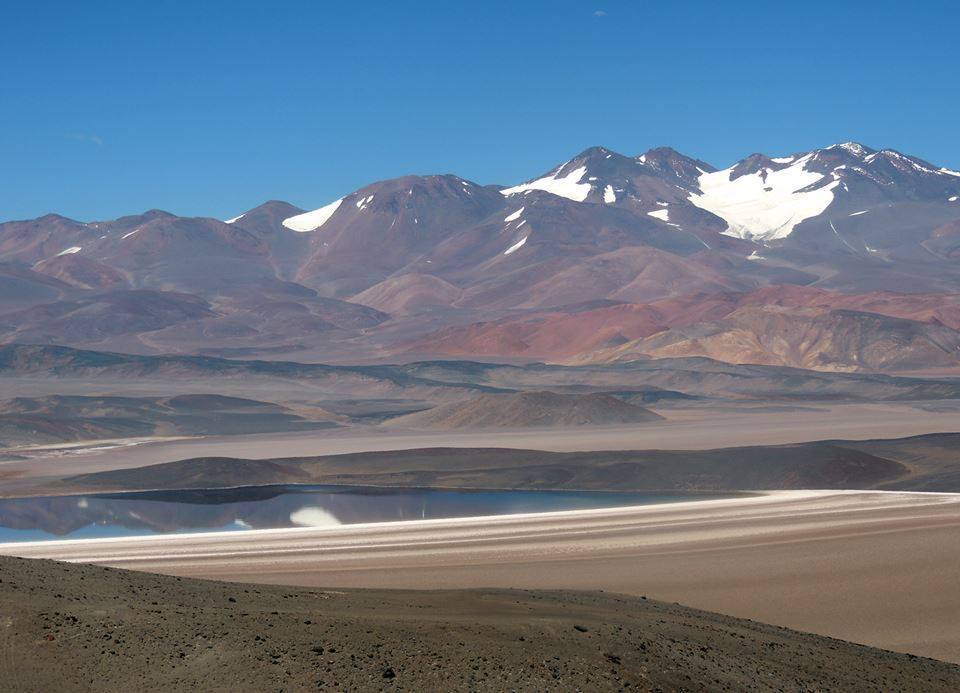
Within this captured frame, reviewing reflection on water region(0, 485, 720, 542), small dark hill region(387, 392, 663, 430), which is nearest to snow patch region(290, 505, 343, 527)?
reflection on water region(0, 485, 720, 542)

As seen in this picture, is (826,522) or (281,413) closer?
(826,522)

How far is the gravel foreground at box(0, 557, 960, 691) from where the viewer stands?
454 inches

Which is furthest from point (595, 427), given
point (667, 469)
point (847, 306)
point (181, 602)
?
point (847, 306)

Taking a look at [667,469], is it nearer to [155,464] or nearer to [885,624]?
[155,464]

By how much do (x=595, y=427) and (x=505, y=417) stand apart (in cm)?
635

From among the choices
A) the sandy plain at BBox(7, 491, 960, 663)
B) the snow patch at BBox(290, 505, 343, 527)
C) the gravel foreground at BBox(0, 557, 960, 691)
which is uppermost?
the gravel foreground at BBox(0, 557, 960, 691)

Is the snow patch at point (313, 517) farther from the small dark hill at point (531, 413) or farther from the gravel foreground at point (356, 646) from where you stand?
the small dark hill at point (531, 413)

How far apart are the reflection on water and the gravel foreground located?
2432cm

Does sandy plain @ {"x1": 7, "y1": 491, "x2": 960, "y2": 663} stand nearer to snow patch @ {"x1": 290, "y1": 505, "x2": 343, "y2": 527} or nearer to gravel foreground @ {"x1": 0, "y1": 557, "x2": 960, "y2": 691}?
snow patch @ {"x1": 290, "y1": 505, "x2": 343, "y2": 527}

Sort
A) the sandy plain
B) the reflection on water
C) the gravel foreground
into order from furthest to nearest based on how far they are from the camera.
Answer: the reflection on water → the sandy plain → the gravel foreground

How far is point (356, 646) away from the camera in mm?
12234

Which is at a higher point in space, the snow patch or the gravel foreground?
the gravel foreground

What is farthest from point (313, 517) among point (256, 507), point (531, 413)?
point (531, 413)

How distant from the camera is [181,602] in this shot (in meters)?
14.0
